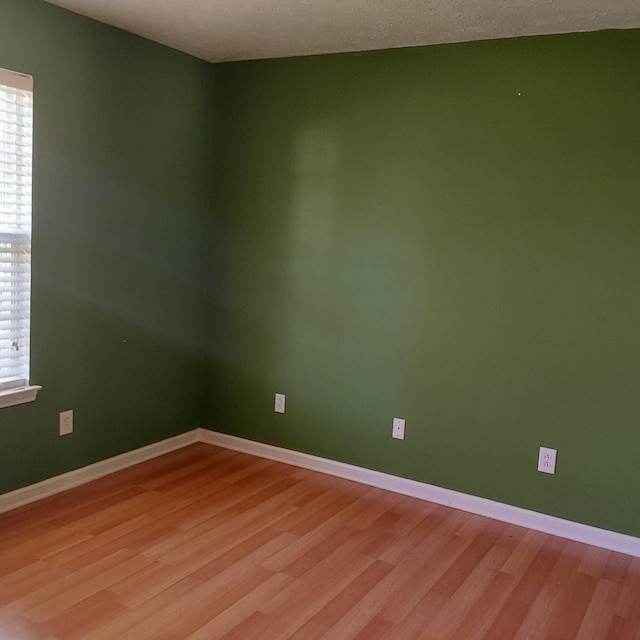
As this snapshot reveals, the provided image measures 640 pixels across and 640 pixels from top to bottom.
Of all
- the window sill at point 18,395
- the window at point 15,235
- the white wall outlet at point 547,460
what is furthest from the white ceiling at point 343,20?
the white wall outlet at point 547,460

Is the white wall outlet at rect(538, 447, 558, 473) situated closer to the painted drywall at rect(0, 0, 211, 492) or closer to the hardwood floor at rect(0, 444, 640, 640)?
the hardwood floor at rect(0, 444, 640, 640)

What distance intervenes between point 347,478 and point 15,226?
2108 mm

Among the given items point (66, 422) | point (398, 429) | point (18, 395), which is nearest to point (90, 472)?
point (66, 422)

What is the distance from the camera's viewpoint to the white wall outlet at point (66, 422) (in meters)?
3.34

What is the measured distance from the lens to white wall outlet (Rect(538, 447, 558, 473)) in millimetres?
3162

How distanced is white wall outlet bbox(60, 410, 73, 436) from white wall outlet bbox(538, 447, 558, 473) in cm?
229

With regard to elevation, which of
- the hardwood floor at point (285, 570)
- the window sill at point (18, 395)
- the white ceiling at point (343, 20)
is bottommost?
the hardwood floor at point (285, 570)

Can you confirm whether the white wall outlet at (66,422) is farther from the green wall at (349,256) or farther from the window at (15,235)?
the window at (15,235)

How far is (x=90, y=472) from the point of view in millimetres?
3500

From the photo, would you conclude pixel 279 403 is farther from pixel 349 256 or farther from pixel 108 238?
pixel 108 238

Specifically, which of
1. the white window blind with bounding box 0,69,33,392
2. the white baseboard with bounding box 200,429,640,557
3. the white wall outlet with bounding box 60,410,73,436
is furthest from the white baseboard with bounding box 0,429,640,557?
the white window blind with bounding box 0,69,33,392

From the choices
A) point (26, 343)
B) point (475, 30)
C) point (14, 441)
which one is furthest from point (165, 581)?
point (475, 30)

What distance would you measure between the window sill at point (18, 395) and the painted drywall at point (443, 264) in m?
1.22

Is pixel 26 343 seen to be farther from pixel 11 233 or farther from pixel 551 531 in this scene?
pixel 551 531
